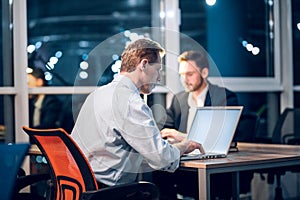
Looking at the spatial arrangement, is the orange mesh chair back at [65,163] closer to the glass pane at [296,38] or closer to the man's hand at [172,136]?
the man's hand at [172,136]

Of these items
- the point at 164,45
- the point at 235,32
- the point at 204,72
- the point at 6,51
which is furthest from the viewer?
the point at 235,32

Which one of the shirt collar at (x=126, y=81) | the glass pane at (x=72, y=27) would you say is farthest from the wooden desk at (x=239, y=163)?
the glass pane at (x=72, y=27)

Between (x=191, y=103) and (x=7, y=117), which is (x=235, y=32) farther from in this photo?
(x=7, y=117)

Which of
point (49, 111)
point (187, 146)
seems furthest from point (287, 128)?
point (187, 146)

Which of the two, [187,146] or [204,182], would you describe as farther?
[187,146]

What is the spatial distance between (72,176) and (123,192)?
1.07 ft

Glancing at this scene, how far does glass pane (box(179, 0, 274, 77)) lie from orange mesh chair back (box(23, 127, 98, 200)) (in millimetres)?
2942

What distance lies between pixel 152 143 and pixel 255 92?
10.9 feet

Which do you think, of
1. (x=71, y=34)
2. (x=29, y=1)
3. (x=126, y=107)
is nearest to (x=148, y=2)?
(x=71, y=34)

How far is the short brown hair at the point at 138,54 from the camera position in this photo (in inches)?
137

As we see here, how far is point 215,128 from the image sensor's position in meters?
3.90

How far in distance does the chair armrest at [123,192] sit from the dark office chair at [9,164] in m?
0.44

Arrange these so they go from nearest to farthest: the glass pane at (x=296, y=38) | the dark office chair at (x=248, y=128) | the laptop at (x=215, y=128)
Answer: the laptop at (x=215, y=128)
the dark office chair at (x=248, y=128)
the glass pane at (x=296, y=38)

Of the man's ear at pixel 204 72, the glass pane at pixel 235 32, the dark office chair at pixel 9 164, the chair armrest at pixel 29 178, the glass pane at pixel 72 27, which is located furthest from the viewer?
the glass pane at pixel 235 32
